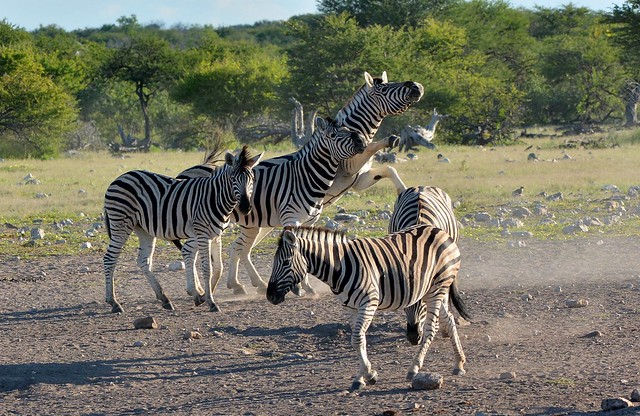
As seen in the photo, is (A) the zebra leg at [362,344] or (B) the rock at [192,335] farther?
(B) the rock at [192,335]

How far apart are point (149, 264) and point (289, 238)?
11.1ft

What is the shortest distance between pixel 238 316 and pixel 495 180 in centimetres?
1045

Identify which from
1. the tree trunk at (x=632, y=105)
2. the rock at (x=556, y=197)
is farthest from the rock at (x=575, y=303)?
the tree trunk at (x=632, y=105)

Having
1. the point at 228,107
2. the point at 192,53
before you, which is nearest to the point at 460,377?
the point at 228,107

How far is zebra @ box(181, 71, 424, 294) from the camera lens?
30.3 feet

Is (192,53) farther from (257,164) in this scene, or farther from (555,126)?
(257,164)

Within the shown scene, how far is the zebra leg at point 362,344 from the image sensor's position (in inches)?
233

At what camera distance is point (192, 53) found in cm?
4244

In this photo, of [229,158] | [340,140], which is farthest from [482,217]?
[229,158]

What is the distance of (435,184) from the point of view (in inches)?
701

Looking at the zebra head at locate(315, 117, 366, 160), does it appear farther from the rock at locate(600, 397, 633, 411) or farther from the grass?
the rock at locate(600, 397, 633, 411)

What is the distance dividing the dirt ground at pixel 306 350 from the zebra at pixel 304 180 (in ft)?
2.60

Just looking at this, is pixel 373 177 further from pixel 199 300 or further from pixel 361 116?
pixel 199 300

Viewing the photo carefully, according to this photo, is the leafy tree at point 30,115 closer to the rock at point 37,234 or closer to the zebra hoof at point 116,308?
the rock at point 37,234
